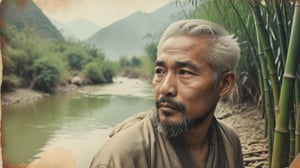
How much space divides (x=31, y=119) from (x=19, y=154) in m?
0.15

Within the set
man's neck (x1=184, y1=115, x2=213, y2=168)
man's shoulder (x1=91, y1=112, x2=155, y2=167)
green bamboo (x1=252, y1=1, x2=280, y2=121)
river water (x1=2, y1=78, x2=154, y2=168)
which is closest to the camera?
man's shoulder (x1=91, y1=112, x2=155, y2=167)

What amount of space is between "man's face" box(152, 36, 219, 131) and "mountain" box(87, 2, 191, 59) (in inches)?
8.7

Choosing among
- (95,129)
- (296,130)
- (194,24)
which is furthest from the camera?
(95,129)

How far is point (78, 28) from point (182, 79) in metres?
0.52

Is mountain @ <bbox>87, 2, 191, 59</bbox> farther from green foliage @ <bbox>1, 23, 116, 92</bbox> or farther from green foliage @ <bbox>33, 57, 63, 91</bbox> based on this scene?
green foliage @ <bbox>33, 57, 63, 91</bbox>

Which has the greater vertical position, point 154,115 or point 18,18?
point 18,18

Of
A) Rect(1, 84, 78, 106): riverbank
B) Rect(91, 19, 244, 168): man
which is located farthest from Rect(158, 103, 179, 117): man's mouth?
Rect(1, 84, 78, 106): riverbank

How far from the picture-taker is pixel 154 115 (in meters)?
1.61

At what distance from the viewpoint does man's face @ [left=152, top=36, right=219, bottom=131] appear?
154 centimetres

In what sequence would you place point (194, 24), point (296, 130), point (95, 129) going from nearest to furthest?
1. point (194, 24)
2. point (296, 130)
3. point (95, 129)

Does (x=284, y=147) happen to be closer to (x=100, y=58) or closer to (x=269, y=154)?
(x=269, y=154)

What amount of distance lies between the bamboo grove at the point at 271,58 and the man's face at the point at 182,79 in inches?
7.4

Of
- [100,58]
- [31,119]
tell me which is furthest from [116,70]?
[31,119]

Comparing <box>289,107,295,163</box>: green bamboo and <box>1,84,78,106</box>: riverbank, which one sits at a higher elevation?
<box>1,84,78,106</box>: riverbank
